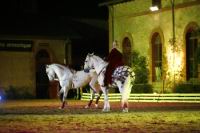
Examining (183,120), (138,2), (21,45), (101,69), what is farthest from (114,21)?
(183,120)

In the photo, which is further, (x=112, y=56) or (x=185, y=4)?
(x=185, y=4)

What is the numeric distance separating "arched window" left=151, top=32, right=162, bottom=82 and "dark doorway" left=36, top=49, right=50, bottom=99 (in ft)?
31.1

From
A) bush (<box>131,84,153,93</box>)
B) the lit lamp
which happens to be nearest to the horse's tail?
bush (<box>131,84,153,93</box>)

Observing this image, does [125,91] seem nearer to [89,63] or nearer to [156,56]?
[89,63]

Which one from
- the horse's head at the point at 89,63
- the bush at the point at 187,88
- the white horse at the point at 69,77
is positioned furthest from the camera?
the bush at the point at 187,88

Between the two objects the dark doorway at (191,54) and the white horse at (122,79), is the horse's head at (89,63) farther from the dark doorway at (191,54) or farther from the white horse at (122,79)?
the dark doorway at (191,54)

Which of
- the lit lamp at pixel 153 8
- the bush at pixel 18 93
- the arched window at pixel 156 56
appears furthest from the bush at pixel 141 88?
the bush at pixel 18 93

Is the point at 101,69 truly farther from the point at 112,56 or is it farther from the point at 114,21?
the point at 114,21

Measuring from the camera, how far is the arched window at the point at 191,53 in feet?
113

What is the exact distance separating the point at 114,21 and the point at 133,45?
122 inches

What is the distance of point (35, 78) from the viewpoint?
43.2 metres

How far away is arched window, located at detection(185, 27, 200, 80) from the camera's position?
3456cm

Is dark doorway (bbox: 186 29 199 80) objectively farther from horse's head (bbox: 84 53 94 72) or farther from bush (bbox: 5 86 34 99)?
bush (bbox: 5 86 34 99)

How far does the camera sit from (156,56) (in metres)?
38.2
